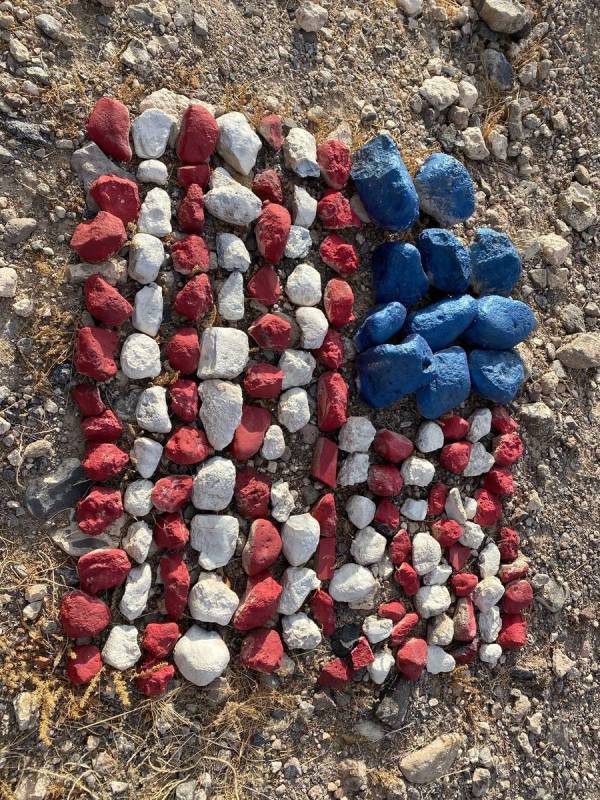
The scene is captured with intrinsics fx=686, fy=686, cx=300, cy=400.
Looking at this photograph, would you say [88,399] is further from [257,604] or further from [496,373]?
[496,373]

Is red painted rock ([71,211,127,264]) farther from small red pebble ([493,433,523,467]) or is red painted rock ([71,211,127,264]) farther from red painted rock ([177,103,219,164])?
small red pebble ([493,433,523,467])

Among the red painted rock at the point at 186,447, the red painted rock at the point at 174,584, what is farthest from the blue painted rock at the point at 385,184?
the red painted rock at the point at 174,584

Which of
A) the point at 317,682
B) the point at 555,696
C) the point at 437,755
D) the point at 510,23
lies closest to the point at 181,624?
the point at 317,682

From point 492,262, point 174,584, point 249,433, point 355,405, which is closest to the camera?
point 174,584

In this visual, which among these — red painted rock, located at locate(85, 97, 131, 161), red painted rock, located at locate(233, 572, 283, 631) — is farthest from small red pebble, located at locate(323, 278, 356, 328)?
red painted rock, located at locate(233, 572, 283, 631)

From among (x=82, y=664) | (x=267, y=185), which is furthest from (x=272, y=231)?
(x=82, y=664)

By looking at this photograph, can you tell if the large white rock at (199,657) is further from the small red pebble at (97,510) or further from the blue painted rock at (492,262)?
the blue painted rock at (492,262)

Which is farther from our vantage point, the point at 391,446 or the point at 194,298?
the point at 391,446
